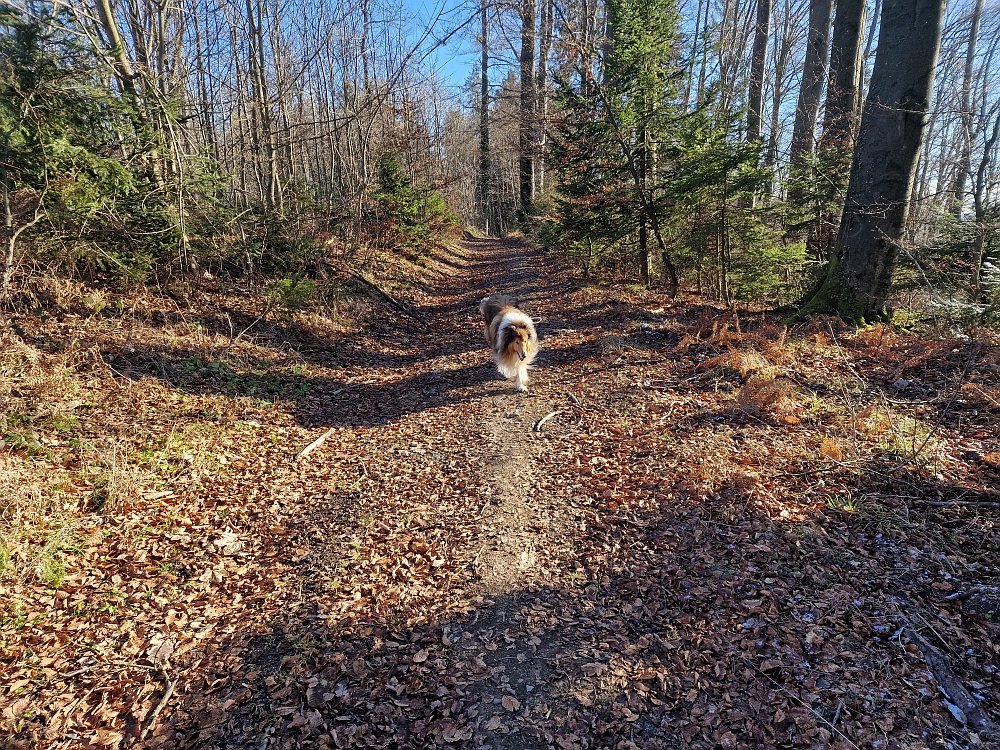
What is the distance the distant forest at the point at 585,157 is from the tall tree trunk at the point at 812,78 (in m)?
0.08

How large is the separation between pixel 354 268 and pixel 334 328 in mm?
3593

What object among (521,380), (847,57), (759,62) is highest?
(759,62)

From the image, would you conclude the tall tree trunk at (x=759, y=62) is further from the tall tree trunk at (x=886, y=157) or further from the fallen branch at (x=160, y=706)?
the fallen branch at (x=160, y=706)

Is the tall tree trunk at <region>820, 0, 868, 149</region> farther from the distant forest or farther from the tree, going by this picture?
the tree

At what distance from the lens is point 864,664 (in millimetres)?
2678

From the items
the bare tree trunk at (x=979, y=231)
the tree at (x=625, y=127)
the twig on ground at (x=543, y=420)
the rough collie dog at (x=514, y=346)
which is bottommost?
the twig on ground at (x=543, y=420)

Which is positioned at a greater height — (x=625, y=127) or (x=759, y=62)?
(x=759, y=62)

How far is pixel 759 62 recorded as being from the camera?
15.4 m

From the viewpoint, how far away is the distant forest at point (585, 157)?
6109 mm

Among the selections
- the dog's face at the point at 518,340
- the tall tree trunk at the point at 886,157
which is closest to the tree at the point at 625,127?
the tall tree trunk at the point at 886,157

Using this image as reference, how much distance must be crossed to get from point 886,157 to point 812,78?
825 centimetres

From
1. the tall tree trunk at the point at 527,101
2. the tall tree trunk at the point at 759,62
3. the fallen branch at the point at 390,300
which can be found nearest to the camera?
the tall tree trunk at the point at 527,101

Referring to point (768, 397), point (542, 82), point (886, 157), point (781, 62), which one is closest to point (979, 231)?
point (886, 157)

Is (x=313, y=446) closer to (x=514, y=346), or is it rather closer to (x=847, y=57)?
(x=514, y=346)
